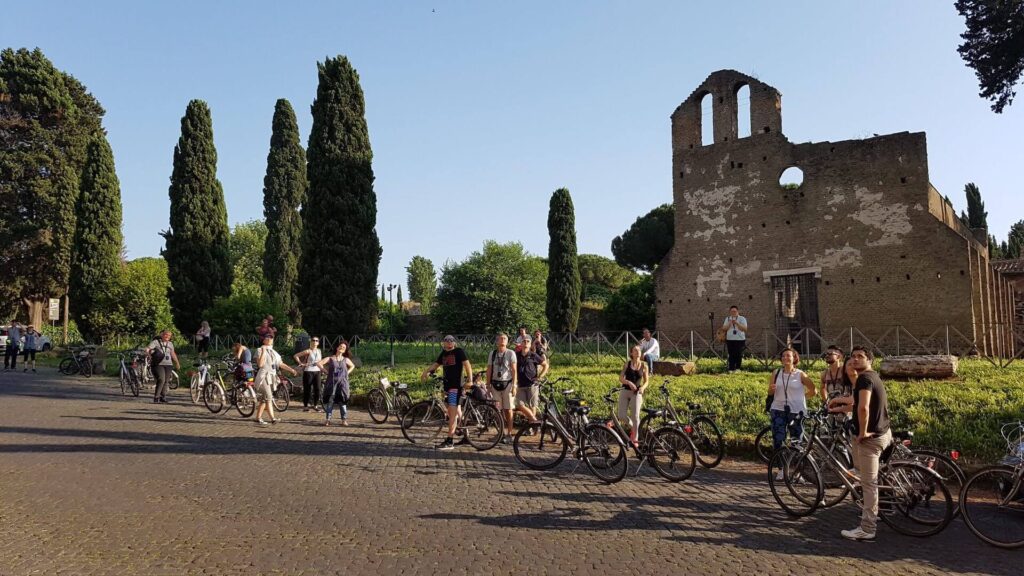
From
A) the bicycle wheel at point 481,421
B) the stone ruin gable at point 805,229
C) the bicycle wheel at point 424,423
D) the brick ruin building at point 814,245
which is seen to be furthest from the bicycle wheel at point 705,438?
the stone ruin gable at point 805,229

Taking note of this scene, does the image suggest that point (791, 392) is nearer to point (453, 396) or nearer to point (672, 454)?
point (672, 454)

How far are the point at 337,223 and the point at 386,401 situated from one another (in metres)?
Answer: 13.9

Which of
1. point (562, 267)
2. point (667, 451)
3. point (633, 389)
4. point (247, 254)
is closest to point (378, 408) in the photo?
point (633, 389)

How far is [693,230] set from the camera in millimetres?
26844

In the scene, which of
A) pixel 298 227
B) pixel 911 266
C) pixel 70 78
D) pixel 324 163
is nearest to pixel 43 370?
pixel 324 163

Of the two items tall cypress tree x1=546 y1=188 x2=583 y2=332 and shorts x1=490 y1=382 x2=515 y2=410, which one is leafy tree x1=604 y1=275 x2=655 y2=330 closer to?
tall cypress tree x1=546 y1=188 x2=583 y2=332

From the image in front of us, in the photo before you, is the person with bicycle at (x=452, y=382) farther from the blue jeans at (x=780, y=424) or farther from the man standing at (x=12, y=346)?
the man standing at (x=12, y=346)

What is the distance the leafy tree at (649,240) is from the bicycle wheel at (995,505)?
4880cm

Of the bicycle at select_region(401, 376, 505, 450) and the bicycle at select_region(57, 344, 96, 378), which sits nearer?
the bicycle at select_region(401, 376, 505, 450)

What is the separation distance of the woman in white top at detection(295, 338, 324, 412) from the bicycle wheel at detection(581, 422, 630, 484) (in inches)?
296

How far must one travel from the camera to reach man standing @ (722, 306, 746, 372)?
51.6 ft

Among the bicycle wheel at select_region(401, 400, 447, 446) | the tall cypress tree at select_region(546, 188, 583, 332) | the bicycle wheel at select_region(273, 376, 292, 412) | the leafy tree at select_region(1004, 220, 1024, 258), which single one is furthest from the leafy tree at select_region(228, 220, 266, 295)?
the leafy tree at select_region(1004, 220, 1024, 258)

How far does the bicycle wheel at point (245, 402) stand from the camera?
13688 mm

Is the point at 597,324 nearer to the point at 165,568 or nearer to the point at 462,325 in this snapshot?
the point at 462,325
